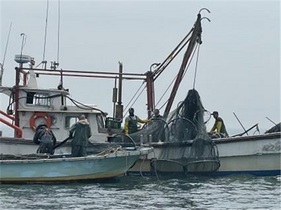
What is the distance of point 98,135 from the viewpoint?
20422 millimetres

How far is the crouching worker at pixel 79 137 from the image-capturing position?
56.9 feet

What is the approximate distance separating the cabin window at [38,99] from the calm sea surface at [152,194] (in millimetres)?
3339

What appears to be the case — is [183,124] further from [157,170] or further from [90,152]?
[90,152]

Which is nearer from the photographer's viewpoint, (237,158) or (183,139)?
(183,139)

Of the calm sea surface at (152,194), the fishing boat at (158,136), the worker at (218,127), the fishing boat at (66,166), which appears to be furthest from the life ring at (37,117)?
the worker at (218,127)

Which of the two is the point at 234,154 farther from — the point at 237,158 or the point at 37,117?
the point at 37,117

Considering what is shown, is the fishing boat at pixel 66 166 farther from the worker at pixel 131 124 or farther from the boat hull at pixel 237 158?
the worker at pixel 131 124

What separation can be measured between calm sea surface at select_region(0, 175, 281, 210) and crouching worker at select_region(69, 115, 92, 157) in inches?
35.7

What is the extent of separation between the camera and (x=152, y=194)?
50.5ft

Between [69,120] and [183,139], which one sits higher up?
[69,120]

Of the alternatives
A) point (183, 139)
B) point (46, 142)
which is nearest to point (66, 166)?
point (46, 142)

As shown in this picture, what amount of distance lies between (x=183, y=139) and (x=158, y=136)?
2.65 feet

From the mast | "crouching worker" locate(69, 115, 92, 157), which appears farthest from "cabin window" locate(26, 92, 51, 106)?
the mast

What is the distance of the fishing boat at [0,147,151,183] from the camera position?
1661 cm
